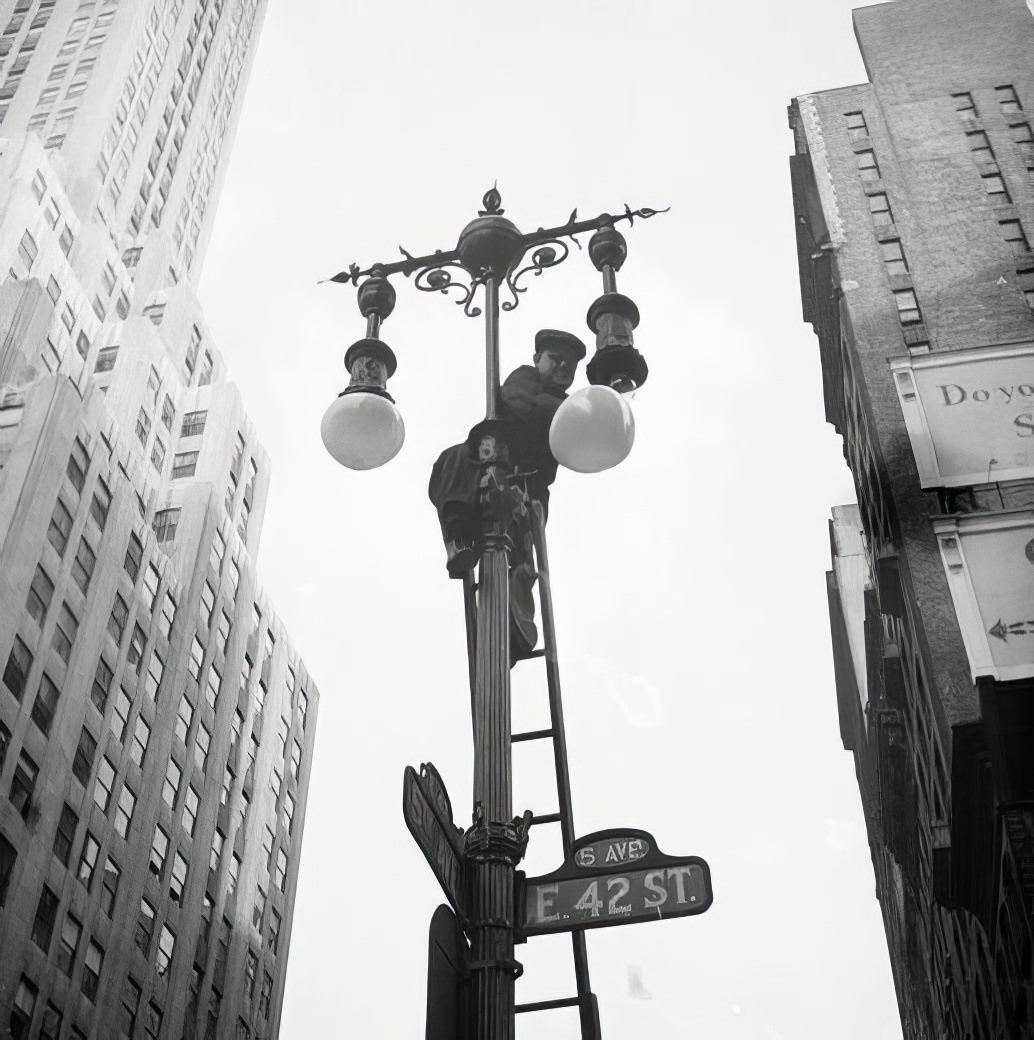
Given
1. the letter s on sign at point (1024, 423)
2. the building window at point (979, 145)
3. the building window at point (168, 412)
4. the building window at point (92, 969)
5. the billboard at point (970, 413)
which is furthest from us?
the building window at point (168, 412)

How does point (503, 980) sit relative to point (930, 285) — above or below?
below

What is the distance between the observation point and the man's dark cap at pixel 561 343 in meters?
7.79

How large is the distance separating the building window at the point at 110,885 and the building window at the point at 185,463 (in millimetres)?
26605

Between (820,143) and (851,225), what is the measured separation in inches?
228

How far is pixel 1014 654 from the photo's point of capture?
96.8 ft

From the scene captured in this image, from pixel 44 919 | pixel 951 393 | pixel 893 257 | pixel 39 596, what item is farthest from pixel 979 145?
pixel 44 919

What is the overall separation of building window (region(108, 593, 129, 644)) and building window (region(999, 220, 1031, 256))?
3809 centimetres

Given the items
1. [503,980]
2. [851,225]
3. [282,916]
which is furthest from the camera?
[282,916]

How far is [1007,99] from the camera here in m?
48.4

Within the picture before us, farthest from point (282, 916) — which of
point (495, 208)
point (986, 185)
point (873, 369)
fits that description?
point (495, 208)

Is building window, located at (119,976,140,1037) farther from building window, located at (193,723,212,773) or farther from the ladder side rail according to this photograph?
the ladder side rail

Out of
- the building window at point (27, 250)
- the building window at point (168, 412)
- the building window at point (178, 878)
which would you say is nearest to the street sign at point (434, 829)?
the building window at point (178, 878)

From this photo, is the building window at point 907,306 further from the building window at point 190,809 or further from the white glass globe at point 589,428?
the building window at point 190,809

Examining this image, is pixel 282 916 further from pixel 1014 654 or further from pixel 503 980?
pixel 503 980
